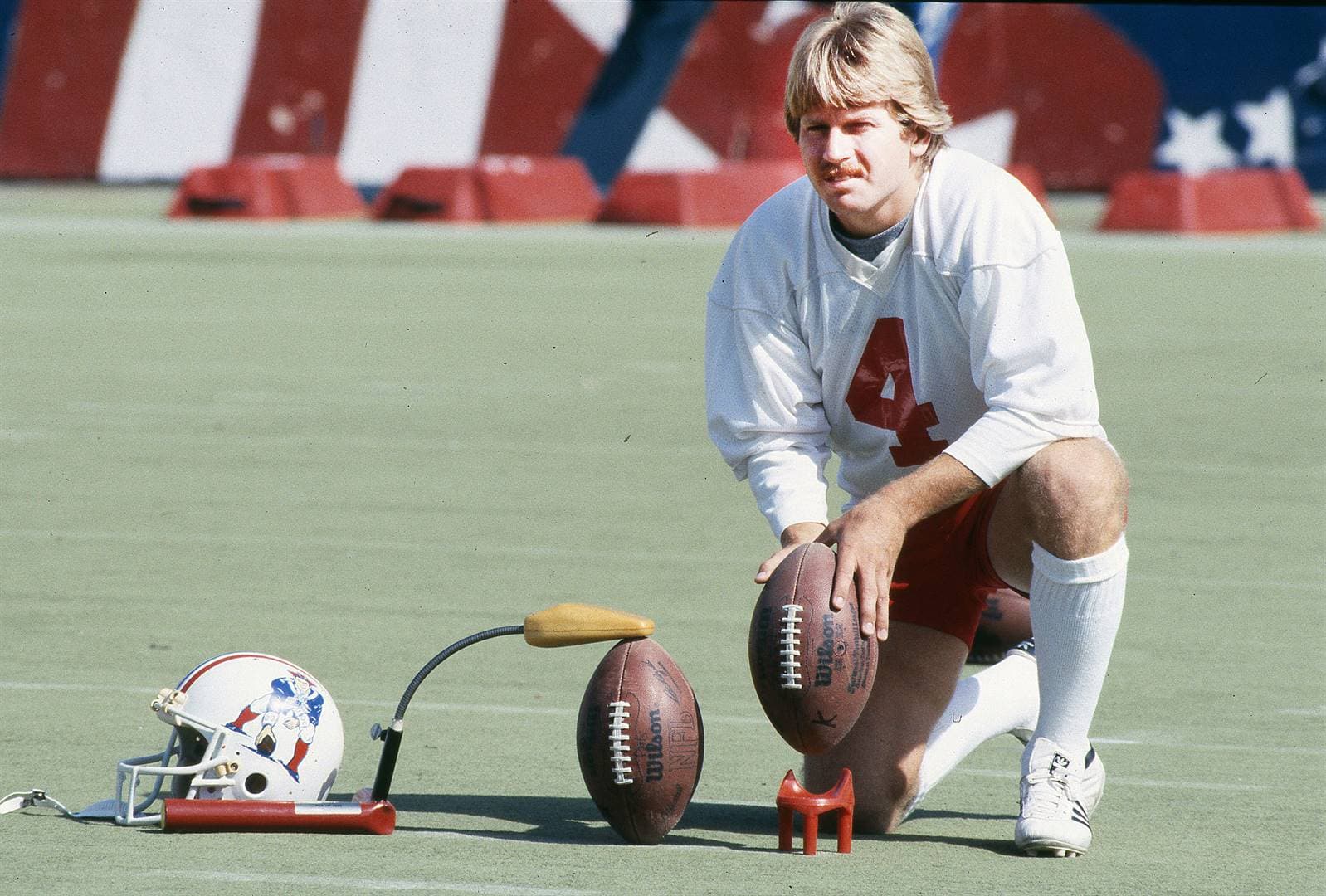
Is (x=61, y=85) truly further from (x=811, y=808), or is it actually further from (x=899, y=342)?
(x=811, y=808)

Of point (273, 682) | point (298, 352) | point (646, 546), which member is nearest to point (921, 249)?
point (273, 682)

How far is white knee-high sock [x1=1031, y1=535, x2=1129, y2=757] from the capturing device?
437 cm

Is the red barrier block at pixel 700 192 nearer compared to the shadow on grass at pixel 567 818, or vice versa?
the shadow on grass at pixel 567 818

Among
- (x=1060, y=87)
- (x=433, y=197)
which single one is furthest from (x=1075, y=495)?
(x=1060, y=87)

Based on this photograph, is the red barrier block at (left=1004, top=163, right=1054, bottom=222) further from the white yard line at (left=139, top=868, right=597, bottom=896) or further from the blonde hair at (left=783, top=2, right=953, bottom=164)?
the white yard line at (left=139, top=868, right=597, bottom=896)

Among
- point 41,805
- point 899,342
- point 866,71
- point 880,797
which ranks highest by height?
point 866,71

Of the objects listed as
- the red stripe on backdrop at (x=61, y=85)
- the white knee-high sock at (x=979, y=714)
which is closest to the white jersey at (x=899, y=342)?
the white knee-high sock at (x=979, y=714)

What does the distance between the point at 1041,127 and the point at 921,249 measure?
22.8m

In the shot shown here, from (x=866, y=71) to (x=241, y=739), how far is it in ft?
5.80

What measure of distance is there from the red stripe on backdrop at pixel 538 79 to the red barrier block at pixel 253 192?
3.90 meters

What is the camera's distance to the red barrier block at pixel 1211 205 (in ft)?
71.4

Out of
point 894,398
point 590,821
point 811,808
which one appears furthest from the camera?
point 894,398

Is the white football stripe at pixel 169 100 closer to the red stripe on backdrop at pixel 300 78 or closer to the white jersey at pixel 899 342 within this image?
the red stripe on backdrop at pixel 300 78

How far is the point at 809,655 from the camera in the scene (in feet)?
13.3
